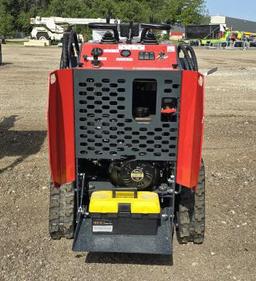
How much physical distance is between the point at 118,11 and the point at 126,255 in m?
58.3

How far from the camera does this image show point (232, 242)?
4773mm

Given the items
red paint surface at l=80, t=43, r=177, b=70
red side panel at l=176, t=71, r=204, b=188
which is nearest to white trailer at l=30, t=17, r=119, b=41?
red paint surface at l=80, t=43, r=177, b=70

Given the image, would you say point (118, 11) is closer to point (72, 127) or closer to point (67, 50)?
point (67, 50)

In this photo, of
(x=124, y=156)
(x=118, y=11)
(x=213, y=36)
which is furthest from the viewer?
(x=118, y=11)

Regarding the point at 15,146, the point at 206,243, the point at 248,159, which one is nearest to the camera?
the point at 206,243

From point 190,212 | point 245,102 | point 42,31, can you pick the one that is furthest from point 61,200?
point 42,31

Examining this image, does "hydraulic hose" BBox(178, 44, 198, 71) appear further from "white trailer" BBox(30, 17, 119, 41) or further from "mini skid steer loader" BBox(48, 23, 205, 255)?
"white trailer" BBox(30, 17, 119, 41)

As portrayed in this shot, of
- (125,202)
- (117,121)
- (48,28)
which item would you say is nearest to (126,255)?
(125,202)

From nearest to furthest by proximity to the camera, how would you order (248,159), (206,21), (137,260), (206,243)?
(137,260)
(206,243)
(248,159)
(206,21)

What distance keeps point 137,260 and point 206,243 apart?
730 millimetres

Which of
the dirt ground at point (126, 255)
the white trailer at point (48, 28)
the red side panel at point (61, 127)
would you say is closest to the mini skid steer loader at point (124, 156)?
the red side panel at point (61, 127)

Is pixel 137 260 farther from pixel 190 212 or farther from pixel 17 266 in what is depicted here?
pixel 17 266

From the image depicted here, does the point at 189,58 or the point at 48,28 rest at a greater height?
the point at 189,58

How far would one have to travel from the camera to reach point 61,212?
4.54m
